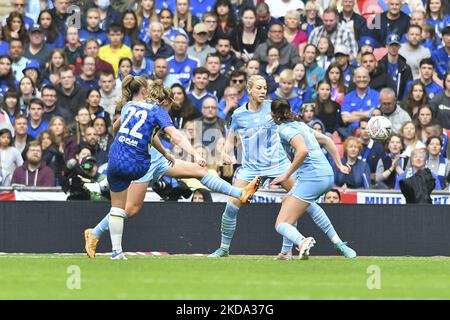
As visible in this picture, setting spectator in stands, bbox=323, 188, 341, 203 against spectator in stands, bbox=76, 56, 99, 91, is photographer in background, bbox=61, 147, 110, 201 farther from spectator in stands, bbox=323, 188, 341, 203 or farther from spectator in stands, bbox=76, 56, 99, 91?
spectator in stands, bbox=323, 188, 341, 203

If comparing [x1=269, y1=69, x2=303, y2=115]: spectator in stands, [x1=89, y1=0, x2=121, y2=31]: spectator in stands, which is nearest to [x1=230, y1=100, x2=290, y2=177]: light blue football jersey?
[x1=269, y1=69, x2=303, y2=115]: spectator in stands

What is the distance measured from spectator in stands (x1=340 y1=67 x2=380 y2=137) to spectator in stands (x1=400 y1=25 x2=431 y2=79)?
107cm

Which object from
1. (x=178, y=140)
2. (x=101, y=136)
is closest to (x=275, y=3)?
(x=101, y=136)

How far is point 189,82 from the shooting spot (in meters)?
21.9

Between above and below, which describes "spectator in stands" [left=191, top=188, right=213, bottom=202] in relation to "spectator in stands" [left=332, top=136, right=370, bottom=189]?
below

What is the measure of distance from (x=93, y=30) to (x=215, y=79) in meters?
2.63

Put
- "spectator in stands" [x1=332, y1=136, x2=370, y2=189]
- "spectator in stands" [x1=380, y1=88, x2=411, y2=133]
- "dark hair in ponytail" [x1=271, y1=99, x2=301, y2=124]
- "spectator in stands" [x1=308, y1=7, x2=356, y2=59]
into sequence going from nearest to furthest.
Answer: "dark hair in ponytail" [x1=271, y1=99, x2=301, y2=124]
"spectator in stands" [x1=332, y1=136, x2=370, y2=189]
"spectator in stands" [x1=380, y1=88, x2=411, y2=133]
"spectator in stands" [x1=308, y1=7, x2=356, y2=59]

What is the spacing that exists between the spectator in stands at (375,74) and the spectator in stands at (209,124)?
276cm

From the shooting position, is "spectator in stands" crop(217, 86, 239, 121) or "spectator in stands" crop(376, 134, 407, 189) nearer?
"spectator in stands" crop(376, 134, 407, 189)

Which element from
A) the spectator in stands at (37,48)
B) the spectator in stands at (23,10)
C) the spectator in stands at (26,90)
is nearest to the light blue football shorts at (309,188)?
the spectator in stands at (26,90)

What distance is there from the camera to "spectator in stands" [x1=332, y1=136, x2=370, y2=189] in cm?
1956

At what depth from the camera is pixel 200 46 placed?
73.0ft

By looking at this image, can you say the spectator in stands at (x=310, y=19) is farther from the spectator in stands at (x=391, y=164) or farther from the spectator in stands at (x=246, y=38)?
the spectator in stands at (x=391, y=164)

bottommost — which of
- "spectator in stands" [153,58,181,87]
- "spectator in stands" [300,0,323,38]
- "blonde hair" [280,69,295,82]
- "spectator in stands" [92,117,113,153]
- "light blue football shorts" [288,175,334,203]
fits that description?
"light blue football shorts" [288,175,334,203]
